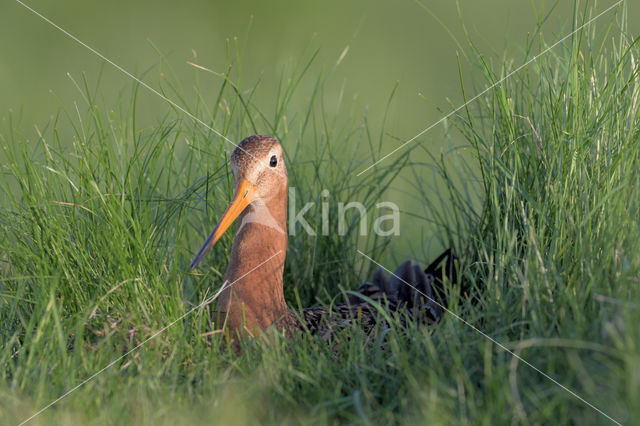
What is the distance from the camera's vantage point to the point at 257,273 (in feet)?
12.1

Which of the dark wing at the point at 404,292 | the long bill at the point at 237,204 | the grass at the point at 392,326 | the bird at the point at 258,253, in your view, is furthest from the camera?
the dark wing at the point at 404,292

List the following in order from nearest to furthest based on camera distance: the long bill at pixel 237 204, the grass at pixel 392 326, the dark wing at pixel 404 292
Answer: the grass at pixel 392 326 → the long bill at pixel 237 204 → the dark wing at pixel 404 292

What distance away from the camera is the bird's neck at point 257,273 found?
355 cm

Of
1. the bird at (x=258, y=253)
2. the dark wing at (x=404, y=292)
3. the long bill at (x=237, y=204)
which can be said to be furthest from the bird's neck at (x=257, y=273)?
the dark wing at (x=404, y=292)

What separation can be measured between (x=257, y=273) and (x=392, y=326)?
94 centimetres

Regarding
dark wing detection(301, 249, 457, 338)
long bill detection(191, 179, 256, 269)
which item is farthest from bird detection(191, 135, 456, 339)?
dark wing detection(301, 249, 457, 338)

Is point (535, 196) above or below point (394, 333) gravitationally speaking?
above

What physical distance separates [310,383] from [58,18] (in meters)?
8.59

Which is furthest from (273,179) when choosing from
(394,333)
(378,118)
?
(378,118)

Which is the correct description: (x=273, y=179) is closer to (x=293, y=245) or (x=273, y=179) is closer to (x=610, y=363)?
(x=293, y=245)

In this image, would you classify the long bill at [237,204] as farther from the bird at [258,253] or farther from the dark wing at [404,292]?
the dark wing at [404,292]

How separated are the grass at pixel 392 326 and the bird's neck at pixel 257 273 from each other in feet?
0.59

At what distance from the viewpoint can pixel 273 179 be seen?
377cm

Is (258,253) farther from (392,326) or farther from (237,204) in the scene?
(392,326)
